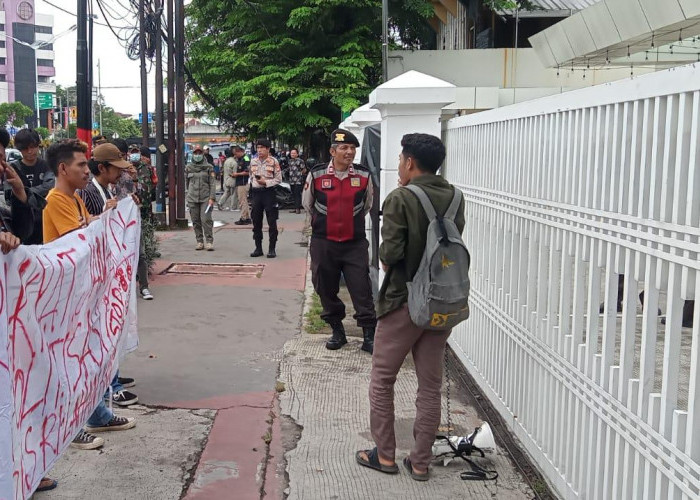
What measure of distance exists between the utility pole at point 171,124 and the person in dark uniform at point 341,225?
10.3m

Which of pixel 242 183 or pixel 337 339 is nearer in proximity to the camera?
pixel 337 339

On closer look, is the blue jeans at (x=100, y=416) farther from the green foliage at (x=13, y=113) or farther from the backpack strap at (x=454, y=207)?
the green foliage at (x=13, y=113)

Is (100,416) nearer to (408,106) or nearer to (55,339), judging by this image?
(55,339)

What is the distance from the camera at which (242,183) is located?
18844 millimetres

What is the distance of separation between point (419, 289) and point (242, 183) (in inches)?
607

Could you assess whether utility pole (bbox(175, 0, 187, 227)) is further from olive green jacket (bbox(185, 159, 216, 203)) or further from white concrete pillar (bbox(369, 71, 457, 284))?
white concrete pillar (bbox(369, 71, 457, 284))

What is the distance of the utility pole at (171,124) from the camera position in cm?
1620

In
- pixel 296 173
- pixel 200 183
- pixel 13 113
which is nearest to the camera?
pixel 200 183

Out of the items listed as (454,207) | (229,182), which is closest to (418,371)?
(454,207)

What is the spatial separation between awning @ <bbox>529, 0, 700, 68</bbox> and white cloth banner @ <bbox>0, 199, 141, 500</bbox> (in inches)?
308

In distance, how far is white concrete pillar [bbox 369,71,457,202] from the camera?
6.42 m

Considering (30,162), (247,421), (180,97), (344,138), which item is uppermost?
(180,97)

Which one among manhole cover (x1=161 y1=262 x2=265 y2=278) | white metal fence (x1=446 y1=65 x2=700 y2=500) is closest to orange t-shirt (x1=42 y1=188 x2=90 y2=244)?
white metal fence (x1=446 y1=65 x2=700 y2=500)

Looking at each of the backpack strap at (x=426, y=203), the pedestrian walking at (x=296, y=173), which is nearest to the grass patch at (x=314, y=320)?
the backpack strap at (x=426, y=203)
